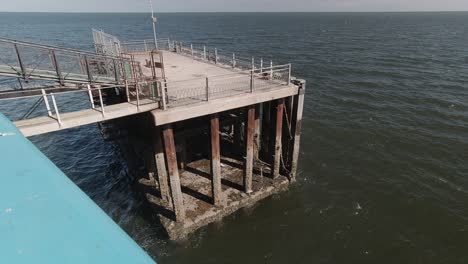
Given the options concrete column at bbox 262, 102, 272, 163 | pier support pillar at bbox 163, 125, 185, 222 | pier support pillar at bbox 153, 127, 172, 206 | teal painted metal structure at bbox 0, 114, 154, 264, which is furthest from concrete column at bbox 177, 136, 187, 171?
teal painted metal structure at bbox 0, 114, 154, 264

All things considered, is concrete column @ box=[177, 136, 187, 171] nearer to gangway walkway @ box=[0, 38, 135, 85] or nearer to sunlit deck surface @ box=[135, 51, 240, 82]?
sunlit deck surface @ box=[135, 51, 240, 82]

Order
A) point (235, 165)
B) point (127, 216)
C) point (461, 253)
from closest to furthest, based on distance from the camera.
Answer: point (461, 253) → point (127, 216) → point (235, 165)

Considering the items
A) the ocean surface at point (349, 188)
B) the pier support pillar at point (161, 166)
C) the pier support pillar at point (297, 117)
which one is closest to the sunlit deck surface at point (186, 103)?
the pier support pillar at point (297, 117)

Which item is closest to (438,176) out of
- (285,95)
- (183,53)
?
(285,95)

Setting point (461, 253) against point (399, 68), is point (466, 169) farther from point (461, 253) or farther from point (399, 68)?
point (399, 68)

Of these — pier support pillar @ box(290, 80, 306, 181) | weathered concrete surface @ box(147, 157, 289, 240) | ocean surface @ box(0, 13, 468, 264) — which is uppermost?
pier support pillar @ box(290, 80, 306, 181)

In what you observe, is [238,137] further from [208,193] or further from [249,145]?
[208,193]

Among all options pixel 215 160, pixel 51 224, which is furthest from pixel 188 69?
pixel 51 224
